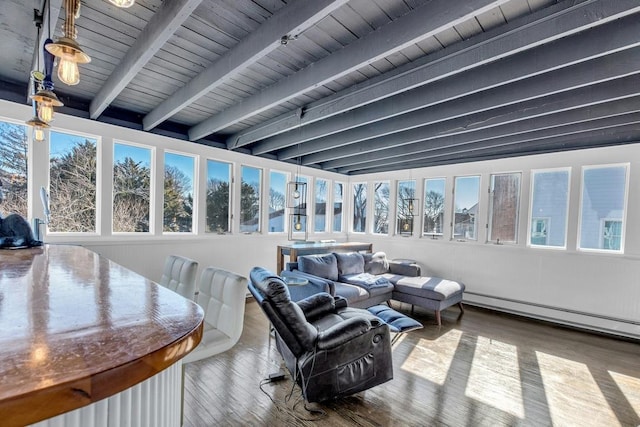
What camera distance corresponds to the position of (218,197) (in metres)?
4.97

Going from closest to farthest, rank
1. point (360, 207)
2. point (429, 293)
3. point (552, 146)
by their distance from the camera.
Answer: point (429, 293) < point (552, 146) < point (360, 207)

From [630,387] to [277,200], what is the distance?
17.0 ft

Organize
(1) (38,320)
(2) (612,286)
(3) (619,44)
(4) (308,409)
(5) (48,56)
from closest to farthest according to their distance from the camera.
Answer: (1) (38,320) < (5) (48,56) < (3) (619,44) < (4) (308,409) < (2) (612,286)

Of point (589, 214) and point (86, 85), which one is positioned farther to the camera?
point (589, 214)

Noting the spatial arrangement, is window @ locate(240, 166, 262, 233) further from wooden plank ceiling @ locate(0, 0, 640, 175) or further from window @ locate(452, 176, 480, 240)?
window @ locate(452, 176, 480, 240)

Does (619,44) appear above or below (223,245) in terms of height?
above

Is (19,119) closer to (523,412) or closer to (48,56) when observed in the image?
(48,56)

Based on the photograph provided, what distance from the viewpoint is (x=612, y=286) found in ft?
12.9

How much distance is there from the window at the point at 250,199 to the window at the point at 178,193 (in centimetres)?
90

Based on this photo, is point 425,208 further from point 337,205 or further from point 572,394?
point 572,394

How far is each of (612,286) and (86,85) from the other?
22.3 ft

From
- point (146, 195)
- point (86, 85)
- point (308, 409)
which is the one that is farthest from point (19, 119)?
point (308, 409)

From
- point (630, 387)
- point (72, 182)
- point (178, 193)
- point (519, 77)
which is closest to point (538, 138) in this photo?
point (519, 77)

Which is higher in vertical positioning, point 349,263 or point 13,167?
point 13,167
